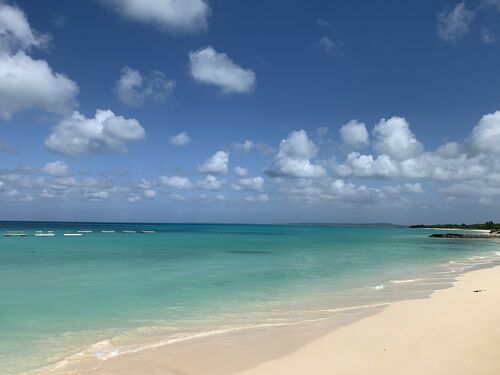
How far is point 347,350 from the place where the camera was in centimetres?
869

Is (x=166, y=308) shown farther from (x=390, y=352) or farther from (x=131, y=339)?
(x=390, y=352)

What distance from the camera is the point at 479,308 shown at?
12289 mm

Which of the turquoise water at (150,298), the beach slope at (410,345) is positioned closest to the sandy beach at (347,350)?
the beach slope at (410,345)

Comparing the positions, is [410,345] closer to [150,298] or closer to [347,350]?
[347,350]

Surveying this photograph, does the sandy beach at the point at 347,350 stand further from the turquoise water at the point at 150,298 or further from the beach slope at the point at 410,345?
the turquoise water at the point at 150,298

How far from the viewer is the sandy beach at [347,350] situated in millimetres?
7590

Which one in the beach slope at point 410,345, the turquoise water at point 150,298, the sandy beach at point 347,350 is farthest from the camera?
the turquoise water at point 150,298

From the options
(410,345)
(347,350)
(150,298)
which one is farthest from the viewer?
(150,298)

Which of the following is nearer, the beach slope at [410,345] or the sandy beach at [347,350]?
the beach slope at [410,345]

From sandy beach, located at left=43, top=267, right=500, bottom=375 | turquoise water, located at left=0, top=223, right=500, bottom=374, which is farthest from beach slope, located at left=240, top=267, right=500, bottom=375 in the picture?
turquoise water, located at left=0, top=223, right=500, bottom=374

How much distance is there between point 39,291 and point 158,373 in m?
11.4

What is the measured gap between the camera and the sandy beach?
7590 mm

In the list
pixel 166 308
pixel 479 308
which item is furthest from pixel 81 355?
pixel 479 308

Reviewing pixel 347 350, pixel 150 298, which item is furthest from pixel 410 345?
pixel 150 298
